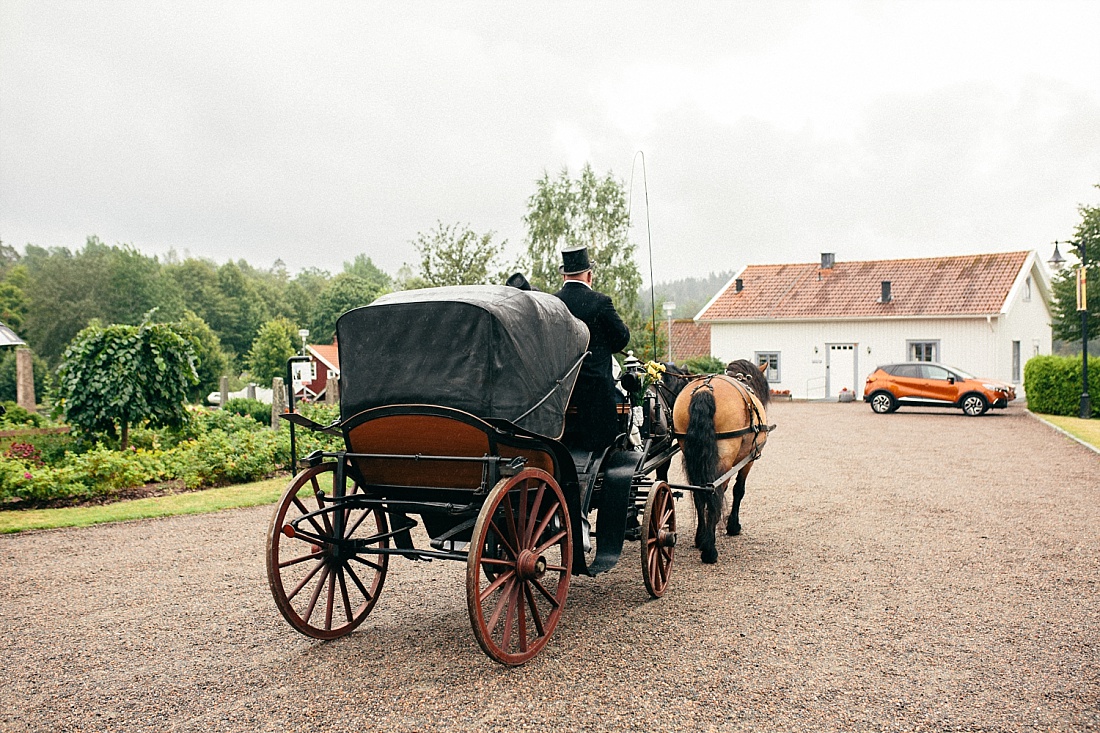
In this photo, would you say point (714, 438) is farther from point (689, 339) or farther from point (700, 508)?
point (689, 339)

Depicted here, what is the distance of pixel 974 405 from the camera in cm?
2189

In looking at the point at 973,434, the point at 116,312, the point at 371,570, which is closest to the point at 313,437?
the point at 371,570

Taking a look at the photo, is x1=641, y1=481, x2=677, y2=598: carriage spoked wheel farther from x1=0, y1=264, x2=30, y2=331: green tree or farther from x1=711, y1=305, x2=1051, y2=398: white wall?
x1=0, y1=264, x2=30, y2=331: green tree

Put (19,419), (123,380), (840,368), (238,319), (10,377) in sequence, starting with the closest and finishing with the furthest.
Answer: (123,380), (19,419), (840,368), (10,377), (238,319)

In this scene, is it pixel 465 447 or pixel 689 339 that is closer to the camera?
pixel 465 447

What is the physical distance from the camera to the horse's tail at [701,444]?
6.18m

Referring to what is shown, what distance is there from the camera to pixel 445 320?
419 cm

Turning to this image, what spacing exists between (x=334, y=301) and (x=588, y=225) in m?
45.9

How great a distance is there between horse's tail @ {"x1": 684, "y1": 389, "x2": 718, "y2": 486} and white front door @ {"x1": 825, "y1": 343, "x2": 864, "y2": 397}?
25.8 meters

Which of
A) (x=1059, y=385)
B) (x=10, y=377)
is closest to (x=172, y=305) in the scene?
(x=10, y=377)

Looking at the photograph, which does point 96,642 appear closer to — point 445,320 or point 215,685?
point 215,685

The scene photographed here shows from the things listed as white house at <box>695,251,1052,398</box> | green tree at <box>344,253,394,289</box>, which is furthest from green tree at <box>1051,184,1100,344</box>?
green tree at <box>344,253,394,289</box>

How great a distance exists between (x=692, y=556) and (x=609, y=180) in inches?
1060

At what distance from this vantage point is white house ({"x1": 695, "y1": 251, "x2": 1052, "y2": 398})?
2805 centimetres
